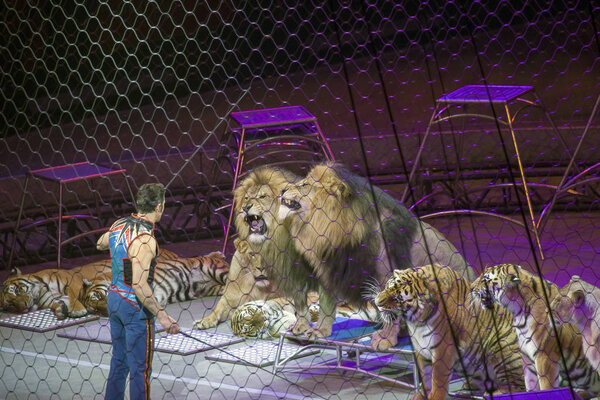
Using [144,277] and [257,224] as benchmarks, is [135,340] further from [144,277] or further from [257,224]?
[257,224]

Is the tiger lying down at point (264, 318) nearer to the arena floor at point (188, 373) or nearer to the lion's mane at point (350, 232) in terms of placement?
the arena floor at point (188, 373)

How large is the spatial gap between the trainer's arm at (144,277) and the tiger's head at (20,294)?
1.75m

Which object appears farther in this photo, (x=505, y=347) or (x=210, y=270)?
(x=210, y=270)

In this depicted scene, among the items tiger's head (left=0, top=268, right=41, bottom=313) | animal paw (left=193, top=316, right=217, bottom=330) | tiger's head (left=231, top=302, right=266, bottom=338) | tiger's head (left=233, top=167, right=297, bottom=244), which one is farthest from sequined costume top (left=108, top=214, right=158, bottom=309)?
tiger's head (left=0, top=268, right=41, bottom=313)

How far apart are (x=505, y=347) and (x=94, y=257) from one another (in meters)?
3.06

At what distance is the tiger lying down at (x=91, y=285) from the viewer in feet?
13.6

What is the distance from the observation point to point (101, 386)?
3.27 m

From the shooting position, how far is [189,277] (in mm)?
4418

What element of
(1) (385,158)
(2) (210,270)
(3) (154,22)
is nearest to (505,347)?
(2) (210,270)

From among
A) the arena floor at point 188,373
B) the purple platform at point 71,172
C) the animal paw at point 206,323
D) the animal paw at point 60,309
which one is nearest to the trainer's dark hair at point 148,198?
the arena floor at point 188,373

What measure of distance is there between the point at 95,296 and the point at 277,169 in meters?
1.13

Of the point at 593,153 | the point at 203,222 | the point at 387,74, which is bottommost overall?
the point at 203,222

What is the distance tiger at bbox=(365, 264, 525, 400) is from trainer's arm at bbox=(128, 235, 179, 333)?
68 centimetres

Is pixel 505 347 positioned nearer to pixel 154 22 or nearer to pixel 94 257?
pixel 94 257
